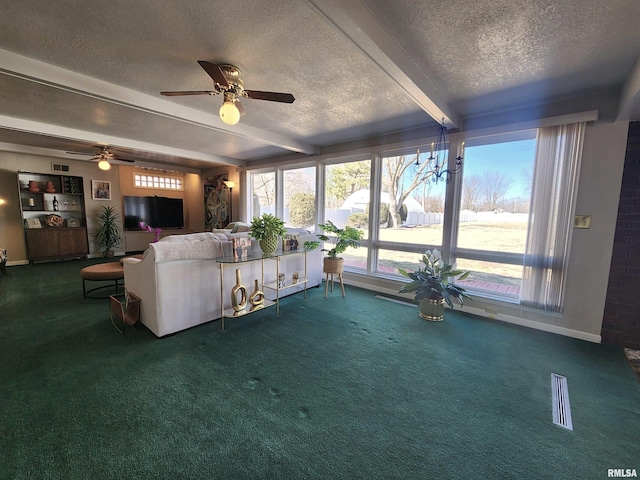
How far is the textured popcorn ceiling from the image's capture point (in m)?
1.65

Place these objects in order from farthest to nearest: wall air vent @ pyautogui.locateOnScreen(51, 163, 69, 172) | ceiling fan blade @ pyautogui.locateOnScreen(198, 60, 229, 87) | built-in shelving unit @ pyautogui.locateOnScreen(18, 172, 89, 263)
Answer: wall air vent @ pyautogui.locateOnScreen(51, 163, 69, 172) → built-in shelving unit @ pyautogui.locateOnScreen(18, 172, 89, 263) → ceiling fan blade @ pyautogui.locateOnScreen(198, 60, 229, 87)

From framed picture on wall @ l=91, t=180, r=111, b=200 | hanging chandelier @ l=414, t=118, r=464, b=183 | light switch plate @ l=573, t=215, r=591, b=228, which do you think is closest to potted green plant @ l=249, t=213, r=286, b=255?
hanging chandelier @ l=414, t=118, r=464, b=183

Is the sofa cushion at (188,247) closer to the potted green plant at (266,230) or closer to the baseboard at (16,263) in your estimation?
the potted green plant at (266,230)

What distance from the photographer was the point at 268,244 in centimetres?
318

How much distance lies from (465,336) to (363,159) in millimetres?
3171

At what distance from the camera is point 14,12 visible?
5.57 feet

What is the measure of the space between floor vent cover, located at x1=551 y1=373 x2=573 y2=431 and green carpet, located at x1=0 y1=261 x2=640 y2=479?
4 cm

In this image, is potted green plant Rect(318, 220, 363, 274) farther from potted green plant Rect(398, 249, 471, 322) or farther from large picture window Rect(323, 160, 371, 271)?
potted green plant Rect(398, 249, 471, 322)

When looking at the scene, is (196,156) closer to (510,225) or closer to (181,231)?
(181,231)

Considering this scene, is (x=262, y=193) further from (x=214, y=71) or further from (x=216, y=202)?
(x=214, y=71)

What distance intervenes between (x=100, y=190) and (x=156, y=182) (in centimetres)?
137

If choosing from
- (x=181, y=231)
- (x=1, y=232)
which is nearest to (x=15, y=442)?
(x=1, y=232)

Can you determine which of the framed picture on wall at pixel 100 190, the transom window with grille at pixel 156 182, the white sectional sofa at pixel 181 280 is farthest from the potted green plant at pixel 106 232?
the white sectional sofa at pixel 181 280

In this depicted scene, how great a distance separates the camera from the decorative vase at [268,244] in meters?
3.16
